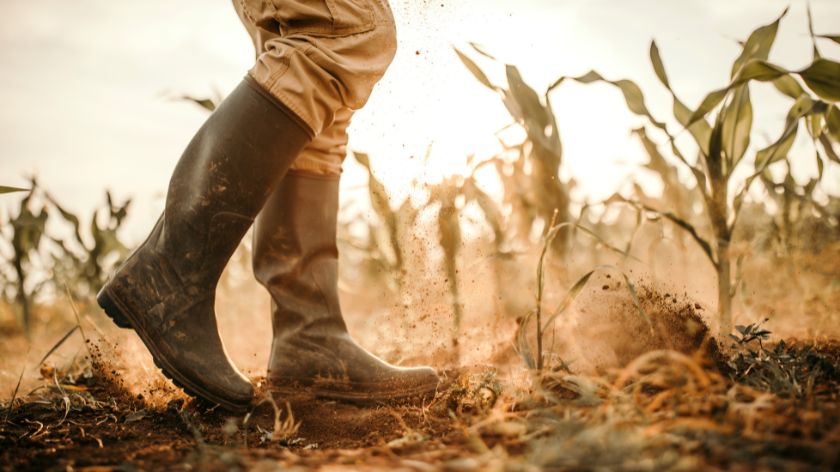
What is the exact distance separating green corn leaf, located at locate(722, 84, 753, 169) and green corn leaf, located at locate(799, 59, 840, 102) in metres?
0.22

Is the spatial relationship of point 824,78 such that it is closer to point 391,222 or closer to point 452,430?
point 452,430

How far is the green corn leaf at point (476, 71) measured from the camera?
1749mm

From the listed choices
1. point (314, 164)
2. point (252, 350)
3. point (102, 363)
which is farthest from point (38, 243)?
point (314, 164)

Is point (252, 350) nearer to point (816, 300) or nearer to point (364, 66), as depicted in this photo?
point (364, 66)

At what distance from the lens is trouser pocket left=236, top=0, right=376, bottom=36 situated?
1.21 meters

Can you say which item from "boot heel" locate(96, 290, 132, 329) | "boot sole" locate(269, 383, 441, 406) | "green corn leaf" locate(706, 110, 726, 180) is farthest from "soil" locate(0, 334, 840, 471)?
"green corn leaf" locate(706, 110, 726, 180)

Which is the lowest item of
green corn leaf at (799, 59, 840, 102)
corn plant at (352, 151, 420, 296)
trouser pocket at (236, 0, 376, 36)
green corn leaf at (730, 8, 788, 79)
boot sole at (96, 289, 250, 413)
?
boot sole at (96, 289, 250, 413)

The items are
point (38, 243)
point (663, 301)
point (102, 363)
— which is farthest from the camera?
point (38, 243)

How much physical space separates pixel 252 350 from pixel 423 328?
0.70 metres

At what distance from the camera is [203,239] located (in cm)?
123

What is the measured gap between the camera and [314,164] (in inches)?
57.5

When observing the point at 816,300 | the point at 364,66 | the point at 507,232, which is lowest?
the point at 816,300

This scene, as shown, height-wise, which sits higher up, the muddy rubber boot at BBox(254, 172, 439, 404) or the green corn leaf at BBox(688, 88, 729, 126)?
the green corn leaf at BBox(688, 88, 729, 126)

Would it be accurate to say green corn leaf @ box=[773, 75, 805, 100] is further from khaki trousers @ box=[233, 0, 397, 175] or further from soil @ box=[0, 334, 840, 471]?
khaki trousers @ box=[233, 0, 397, 175]
